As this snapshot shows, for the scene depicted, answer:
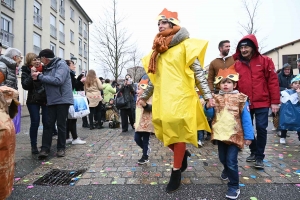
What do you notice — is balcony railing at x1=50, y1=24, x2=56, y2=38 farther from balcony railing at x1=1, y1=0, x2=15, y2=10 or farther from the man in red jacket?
the man in red jacket

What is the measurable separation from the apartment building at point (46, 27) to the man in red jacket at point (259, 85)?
11204 millimetres

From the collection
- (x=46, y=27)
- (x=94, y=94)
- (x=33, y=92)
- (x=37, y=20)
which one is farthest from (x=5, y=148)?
(x=46, y=27)

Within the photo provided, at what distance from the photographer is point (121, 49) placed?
21750mm

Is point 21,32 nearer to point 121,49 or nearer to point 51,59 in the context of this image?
point 121,49

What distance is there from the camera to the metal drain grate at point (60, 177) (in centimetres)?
323

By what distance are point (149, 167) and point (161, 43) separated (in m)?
1.93

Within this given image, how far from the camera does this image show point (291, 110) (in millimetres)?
5613

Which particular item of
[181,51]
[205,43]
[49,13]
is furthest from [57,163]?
Answer: [49,13]

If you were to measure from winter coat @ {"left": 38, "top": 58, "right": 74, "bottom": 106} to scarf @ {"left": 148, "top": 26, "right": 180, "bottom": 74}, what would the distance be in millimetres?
2086

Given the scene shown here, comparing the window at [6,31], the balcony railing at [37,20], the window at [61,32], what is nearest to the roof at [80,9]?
the window at [61,32]

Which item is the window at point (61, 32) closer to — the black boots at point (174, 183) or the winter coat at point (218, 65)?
the winter coat at point (218, 65)

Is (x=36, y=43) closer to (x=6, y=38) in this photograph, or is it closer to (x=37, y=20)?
(x=37, y=20)

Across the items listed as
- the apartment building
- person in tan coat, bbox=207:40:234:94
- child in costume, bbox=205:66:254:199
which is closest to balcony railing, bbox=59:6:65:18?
the apartment building

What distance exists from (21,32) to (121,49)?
380 inches
